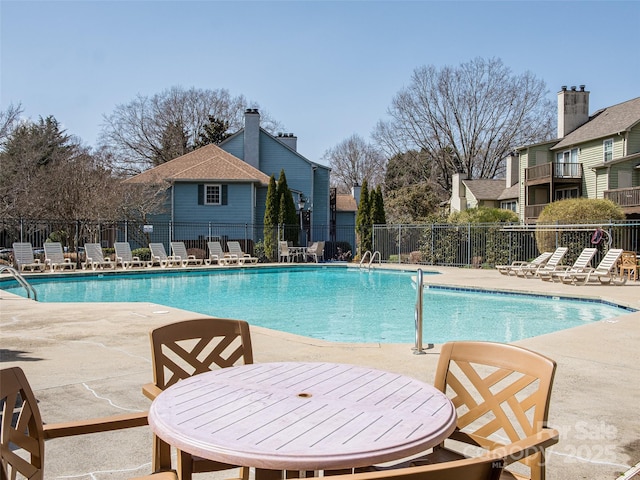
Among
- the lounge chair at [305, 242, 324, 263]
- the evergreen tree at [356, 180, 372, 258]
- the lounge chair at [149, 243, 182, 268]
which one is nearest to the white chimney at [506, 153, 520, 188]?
the evergreen tree at [356, 180, 372, 258]

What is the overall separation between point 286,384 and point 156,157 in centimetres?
4060

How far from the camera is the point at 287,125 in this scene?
4497 centimetres

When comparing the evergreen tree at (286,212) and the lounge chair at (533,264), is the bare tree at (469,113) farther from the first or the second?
the lounge chair at (533,264)

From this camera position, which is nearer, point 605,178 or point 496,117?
→ point 605,178

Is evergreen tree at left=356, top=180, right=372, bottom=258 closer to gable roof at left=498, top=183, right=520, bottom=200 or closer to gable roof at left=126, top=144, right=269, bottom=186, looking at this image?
gable roof at left=126, top=144, right=269, bottom=186

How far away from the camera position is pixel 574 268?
1580cm

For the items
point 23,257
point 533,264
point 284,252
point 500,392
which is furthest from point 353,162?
point 500,392

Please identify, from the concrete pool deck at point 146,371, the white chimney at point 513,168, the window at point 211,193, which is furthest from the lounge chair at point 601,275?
the white chimney at point 513,168

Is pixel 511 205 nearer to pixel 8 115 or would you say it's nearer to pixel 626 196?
pixel 626 196

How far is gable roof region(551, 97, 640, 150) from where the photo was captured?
2637 centimetres

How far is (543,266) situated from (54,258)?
16695mm


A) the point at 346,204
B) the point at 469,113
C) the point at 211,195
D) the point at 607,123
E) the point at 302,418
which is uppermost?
the point at 469,113

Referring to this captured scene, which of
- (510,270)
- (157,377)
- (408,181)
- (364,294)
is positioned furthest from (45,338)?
(408,181)

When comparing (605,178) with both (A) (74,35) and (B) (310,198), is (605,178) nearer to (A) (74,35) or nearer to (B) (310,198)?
(B) (310,198)
